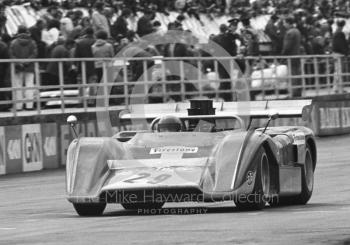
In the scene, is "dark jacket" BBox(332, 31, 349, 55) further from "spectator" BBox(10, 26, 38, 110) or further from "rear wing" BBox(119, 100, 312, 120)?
"rear wing" BBox(119, 100, 312, 120)

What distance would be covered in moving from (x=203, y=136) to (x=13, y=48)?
1032 cm

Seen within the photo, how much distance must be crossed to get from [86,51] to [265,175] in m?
12.0

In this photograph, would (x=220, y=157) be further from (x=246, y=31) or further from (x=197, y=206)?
(x=246, y=31)

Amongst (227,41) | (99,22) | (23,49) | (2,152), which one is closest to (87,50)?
(99,22)


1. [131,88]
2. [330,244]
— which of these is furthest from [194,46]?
[330,244]

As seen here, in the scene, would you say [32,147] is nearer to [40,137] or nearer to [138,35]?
[40,137]

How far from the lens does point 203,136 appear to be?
506 inches

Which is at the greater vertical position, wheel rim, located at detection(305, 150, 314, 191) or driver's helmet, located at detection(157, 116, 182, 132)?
driver's helmet, located at detection(157, 116, 182, 132)

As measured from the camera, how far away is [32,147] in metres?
22.1

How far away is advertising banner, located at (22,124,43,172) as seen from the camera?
865 inches

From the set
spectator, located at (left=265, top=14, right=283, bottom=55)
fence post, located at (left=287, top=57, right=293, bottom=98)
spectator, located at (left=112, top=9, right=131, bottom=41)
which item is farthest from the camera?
spectator, located at (left=265, top=14, right=283, bottom=55)

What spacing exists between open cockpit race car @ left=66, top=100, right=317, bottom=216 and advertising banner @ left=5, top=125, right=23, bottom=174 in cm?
800

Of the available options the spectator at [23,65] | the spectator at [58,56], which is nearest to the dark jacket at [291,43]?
the spectator at [58,56]

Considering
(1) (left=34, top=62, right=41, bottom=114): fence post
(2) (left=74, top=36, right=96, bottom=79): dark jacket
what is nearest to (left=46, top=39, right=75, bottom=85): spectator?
(2) (left=74, top=36, right=96, bottom=79): dark jacket
